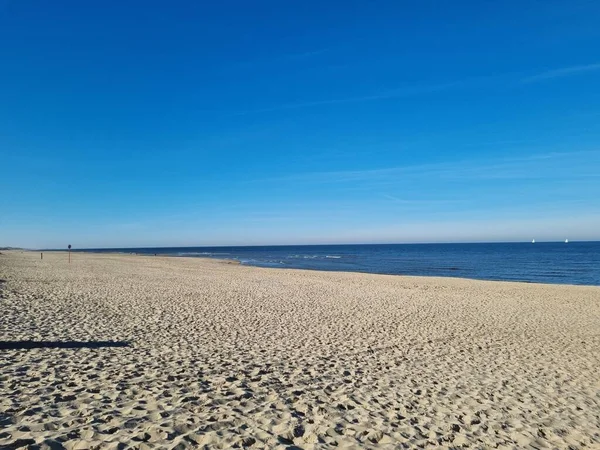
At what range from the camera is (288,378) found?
7.51m

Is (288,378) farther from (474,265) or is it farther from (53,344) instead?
(474,265)

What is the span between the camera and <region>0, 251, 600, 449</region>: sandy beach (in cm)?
521

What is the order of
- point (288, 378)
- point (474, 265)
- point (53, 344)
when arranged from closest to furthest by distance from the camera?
point (288, 378) < point (53, 344) < point (474, 265)

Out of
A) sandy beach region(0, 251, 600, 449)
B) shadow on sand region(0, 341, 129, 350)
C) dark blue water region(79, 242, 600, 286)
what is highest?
shadow on sand region(0, 341, 129, 350)

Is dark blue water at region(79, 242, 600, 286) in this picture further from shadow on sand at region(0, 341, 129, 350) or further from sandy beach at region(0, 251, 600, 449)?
shadow on sand at region(0, 341, 129, 350)

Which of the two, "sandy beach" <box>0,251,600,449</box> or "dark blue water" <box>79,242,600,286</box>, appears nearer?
"sandy beach" <box>0,251,600,449</box>

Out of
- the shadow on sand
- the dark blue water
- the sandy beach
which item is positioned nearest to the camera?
the sandy beach

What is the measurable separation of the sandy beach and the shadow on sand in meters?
0.04

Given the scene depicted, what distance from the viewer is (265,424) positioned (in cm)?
543

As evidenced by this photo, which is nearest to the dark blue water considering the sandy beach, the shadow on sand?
the sandy beach

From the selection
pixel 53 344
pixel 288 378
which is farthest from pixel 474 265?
pixel 53 344

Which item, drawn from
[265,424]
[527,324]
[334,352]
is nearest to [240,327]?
[334,352]

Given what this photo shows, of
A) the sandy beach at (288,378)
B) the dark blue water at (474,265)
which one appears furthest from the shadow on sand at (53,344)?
the dark blue water at (474,265)

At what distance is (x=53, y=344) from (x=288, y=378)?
572 centimetres
